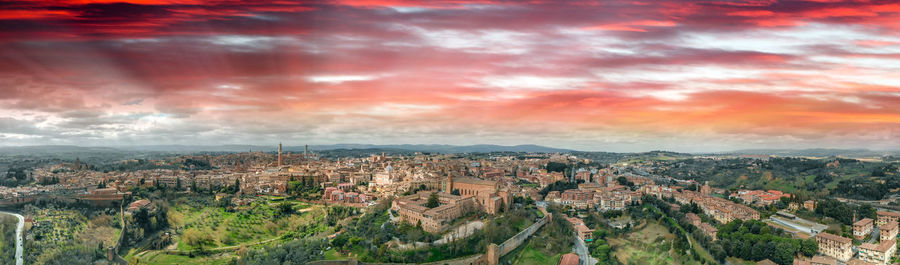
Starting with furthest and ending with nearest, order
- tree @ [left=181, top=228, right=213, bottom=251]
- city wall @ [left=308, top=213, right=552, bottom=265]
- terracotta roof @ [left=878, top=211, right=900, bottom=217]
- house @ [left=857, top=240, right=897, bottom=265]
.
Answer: terracotta roof @ [left=878, top=211, right=900, bottom=217], house @ [left=857, top=240, right=897, bottom=265], tree @ [left=181, top=228, right=213, bottom=251], city wall @ [left=308, top=213, right=552, bottom=265]

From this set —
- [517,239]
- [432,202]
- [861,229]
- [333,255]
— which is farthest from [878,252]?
[333,255]

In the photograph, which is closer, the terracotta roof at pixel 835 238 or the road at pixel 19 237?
the road at pixel 19 237

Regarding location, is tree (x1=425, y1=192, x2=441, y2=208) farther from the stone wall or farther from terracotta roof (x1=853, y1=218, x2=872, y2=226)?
terracotta roof (x1=853, y1=218, x2=872, y2=226)

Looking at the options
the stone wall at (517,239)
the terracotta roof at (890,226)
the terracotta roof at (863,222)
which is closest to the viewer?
the stone wall at (517,239)

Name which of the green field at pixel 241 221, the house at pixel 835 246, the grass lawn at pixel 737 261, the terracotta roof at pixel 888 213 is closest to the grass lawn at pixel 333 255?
the green field at pixel 241 221

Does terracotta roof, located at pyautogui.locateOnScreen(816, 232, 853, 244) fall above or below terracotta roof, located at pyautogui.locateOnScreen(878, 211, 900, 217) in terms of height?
below

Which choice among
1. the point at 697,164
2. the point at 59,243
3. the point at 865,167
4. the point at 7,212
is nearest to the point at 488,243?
the point at 59,243

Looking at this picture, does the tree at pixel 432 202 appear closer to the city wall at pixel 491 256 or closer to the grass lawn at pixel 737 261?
the city wall at pixel 491 256

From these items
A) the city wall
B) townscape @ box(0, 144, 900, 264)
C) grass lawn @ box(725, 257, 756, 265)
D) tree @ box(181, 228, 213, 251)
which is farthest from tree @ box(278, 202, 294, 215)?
grass lawn @ box(725, 257, 756, 265)

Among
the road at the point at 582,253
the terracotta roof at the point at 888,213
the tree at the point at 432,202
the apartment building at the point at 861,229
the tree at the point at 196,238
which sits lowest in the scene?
the road at the point at 582,253
